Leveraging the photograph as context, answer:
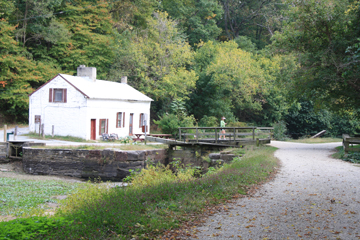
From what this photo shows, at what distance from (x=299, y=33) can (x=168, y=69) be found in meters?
23.5

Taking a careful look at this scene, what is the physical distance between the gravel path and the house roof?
20830 millimetres

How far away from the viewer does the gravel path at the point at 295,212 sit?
666 centimetres

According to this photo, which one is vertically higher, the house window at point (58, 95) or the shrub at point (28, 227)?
the house window at point (58, 95)

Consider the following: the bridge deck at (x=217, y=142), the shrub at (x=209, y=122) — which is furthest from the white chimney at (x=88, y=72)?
the shrub at (x=209, y=122)

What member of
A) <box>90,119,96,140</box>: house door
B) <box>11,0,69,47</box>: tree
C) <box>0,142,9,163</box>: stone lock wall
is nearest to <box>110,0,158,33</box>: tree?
<box>11,0,69,47</box>: tree

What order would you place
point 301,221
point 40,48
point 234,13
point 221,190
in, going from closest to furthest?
point 301,221, point 221,190, point 40,48, point 234,13

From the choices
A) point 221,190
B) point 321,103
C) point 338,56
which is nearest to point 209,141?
point 321,103

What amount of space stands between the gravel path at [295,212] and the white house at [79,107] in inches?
794

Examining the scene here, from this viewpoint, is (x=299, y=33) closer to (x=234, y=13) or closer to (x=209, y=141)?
(x=209, y=141)

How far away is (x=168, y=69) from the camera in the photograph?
42.2 metres

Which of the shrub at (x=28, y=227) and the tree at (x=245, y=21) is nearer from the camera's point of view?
the shrub at (x=28, y=227)

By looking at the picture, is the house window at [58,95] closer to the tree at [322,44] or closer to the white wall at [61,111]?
the white wall at [61,111]

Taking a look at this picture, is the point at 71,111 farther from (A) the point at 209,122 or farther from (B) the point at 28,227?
(B) the point at 28,227

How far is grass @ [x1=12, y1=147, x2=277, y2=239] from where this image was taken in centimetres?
642
